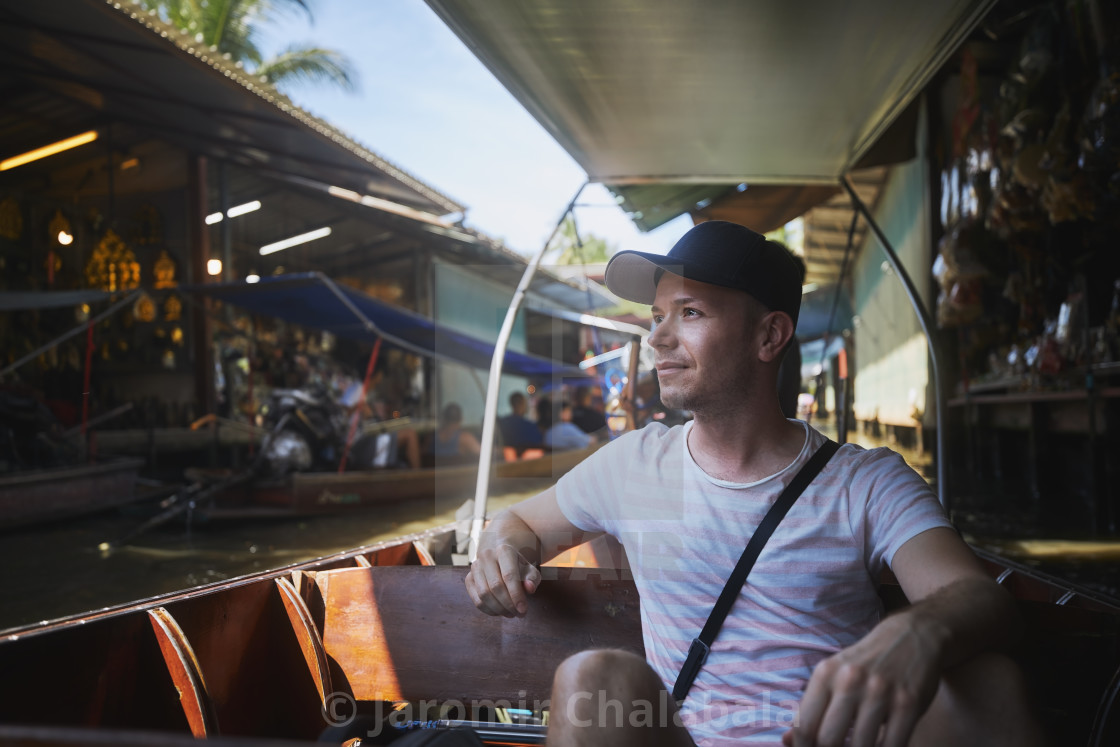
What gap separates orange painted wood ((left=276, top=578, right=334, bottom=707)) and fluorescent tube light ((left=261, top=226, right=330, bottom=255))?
12.3 meters

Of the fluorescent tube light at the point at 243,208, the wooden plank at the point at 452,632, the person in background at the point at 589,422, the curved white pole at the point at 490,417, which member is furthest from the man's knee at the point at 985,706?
the fluorescent tube light at the point at 243,208

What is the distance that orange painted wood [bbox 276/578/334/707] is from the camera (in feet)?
5.95

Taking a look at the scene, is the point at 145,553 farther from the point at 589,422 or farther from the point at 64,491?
the point at 589,422

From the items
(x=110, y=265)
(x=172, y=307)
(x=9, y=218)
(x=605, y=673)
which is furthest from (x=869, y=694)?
(x=9, y=218)

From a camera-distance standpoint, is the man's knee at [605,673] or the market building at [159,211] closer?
the man's knee at [605,673]

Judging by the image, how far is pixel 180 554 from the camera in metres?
6.12

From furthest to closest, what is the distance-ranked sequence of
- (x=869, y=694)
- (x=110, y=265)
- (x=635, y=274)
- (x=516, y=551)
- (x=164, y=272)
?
(x=164, y=272) → (x=110, y=265) → (x=635, y=274) → (x=516, y=551) → (x=869, y=694)

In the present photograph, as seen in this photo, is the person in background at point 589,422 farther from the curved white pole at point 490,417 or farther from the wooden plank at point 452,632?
the wooden plank at point 452,632

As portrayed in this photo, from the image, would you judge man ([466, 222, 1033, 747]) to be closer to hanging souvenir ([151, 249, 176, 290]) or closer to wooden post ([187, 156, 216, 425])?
hanging souvenir ([151, 249, 176, 290])

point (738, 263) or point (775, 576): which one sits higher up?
point (738, 263)

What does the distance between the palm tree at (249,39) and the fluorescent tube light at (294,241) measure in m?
2.60

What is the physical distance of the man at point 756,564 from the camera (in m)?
0.99

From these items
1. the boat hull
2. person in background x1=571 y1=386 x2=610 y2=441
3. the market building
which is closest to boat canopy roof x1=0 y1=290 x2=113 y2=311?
the market building

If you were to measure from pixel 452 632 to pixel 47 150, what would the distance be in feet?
33.4
